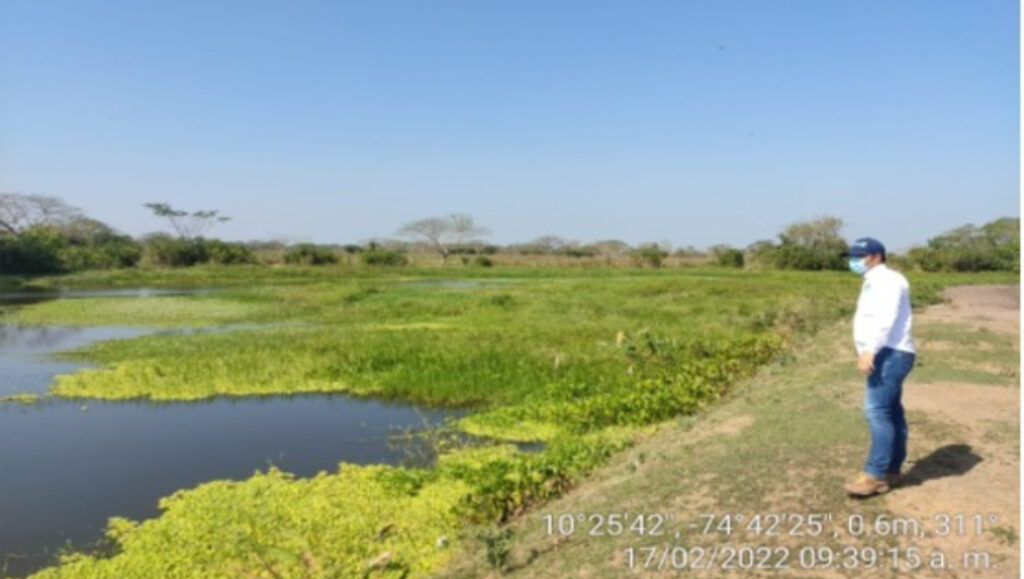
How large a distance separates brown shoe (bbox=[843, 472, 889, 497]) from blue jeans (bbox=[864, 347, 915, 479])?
38 millimetres

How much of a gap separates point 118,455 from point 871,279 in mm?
8625

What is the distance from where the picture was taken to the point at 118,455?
28.3ft

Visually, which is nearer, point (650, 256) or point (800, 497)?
point (800, 497)

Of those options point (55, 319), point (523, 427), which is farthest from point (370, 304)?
point (523, 427)

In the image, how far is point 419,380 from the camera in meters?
12.1

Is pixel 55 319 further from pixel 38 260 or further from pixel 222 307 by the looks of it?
pixel 38 260

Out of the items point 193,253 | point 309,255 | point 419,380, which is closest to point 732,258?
point 309,255

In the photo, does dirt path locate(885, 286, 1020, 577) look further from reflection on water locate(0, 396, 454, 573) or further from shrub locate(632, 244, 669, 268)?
shrub locate(632, 244, 669, 268)

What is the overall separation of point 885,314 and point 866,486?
1.08 m

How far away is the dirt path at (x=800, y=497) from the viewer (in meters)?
3.79

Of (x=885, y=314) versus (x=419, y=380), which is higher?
(x=885, y=314)

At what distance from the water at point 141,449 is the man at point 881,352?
209 inches

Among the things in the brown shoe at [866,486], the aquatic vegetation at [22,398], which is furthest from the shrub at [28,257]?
the brown shoe at [866,486]

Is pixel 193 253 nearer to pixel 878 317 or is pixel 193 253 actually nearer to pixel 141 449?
pixel 141 449
